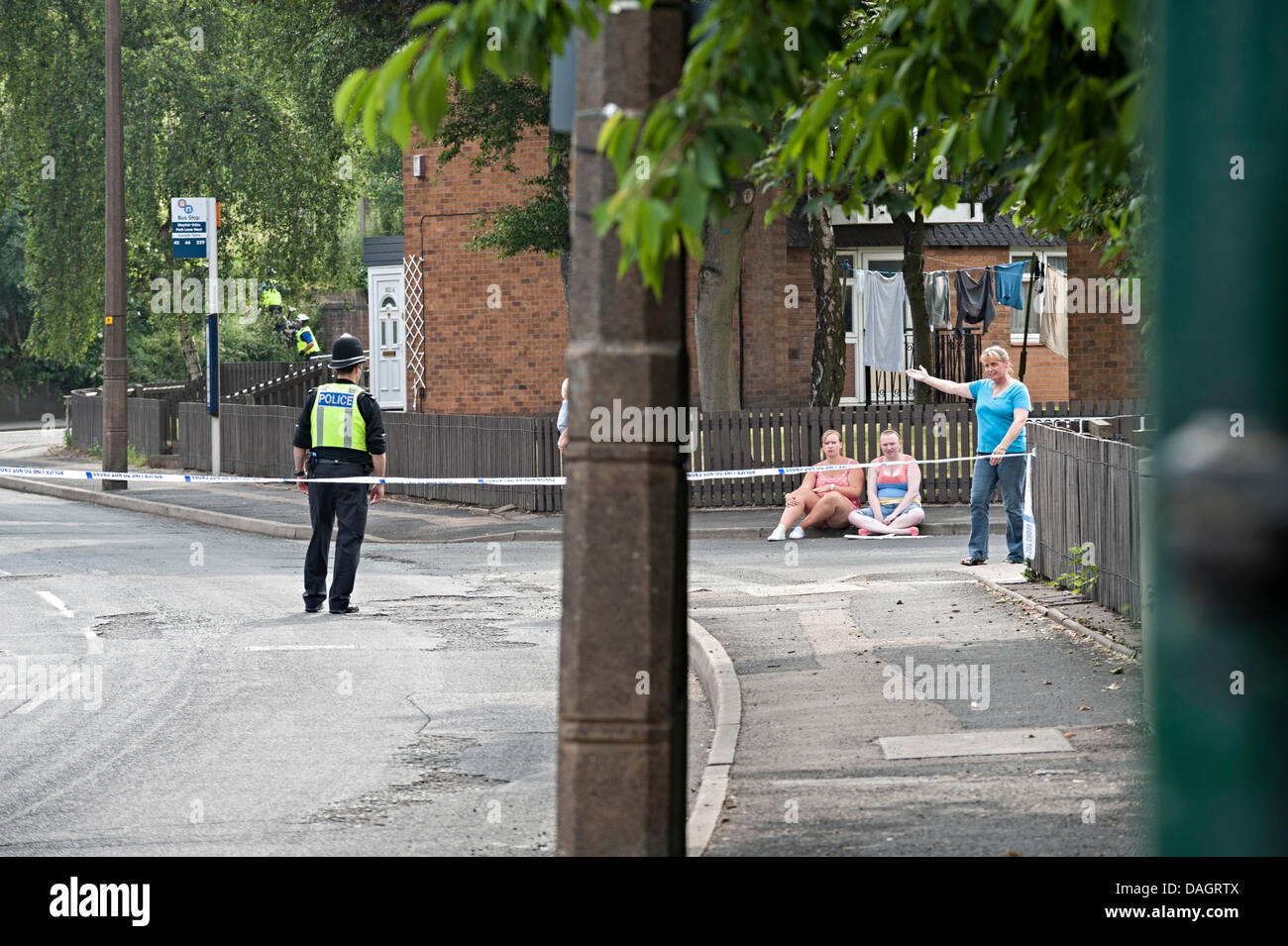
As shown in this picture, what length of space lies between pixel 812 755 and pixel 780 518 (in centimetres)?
1154

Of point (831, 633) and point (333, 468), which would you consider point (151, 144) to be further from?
point (831, 633)

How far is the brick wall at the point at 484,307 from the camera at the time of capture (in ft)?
96.3

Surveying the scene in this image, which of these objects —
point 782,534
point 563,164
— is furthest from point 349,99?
point 563,164

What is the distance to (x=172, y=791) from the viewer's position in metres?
7.08

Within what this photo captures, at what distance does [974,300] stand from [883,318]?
5.51ft

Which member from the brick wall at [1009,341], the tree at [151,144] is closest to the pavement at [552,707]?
the brick wall at [1009,341]

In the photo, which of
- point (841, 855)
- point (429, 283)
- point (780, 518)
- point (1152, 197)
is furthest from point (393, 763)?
point (429, 283)

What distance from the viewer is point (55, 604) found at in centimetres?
1286

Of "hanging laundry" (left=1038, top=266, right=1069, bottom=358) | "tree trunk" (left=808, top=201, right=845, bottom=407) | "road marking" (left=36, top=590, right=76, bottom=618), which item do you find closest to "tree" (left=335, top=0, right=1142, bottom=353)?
"road marking" (left=36, top=590, right=76, bottom=618)

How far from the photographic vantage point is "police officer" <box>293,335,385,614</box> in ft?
40.8

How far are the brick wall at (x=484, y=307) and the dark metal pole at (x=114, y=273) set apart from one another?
20.3ft

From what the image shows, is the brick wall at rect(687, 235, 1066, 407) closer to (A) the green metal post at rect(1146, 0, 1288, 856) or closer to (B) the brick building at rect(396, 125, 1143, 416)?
(B) the brick building at rect(396, 125, 1143, 416)

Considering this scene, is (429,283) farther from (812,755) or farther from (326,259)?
(812,755)

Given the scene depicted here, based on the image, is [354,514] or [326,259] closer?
[354,514]
